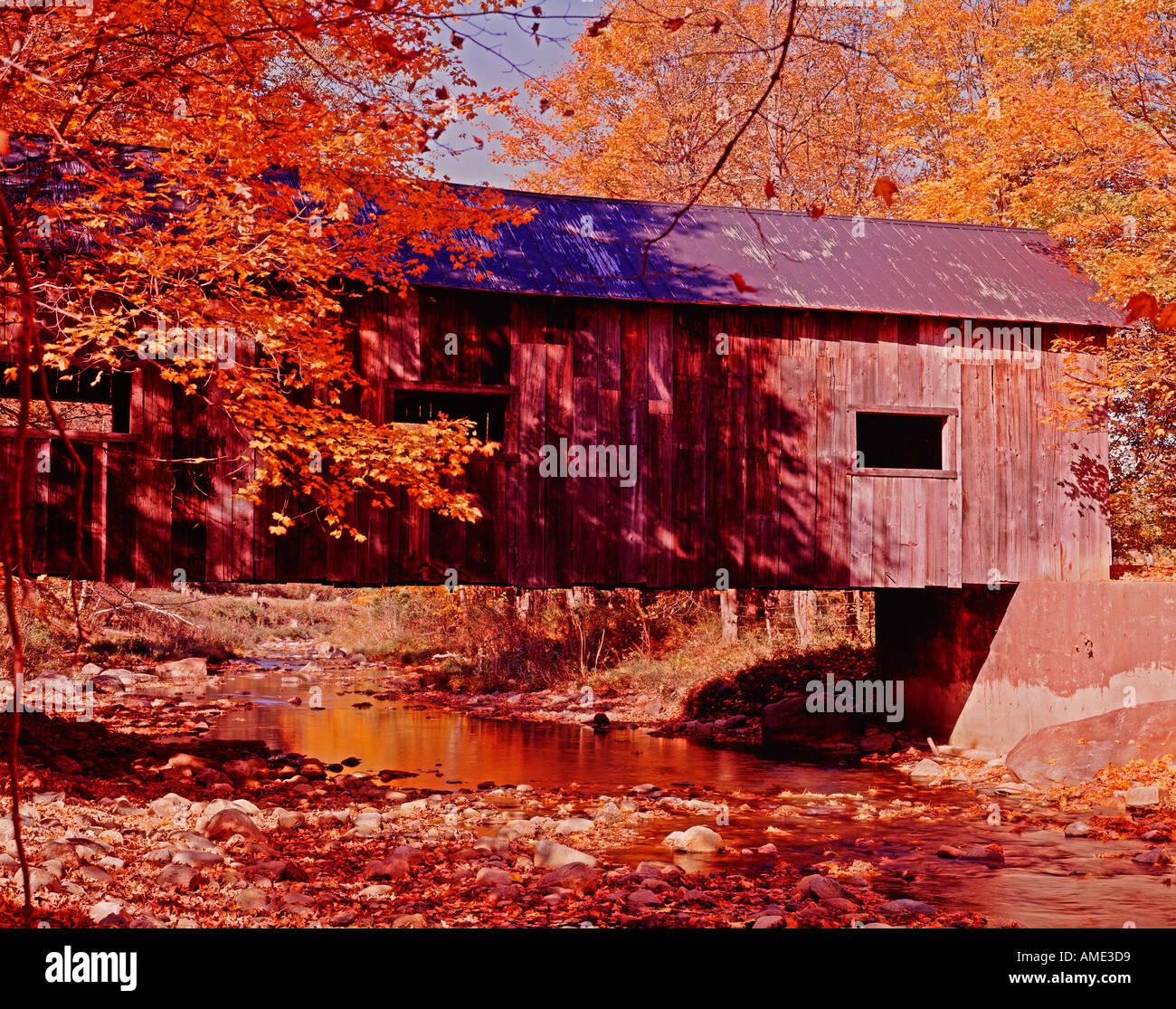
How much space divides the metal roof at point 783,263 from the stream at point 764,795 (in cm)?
542

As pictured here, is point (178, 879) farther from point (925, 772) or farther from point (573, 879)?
Result: point (925, 772)

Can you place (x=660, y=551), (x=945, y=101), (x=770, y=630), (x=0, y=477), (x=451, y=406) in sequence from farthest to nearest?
1. (x=945, y=101)
2. (x=770, y=630)
3. (x=451, y=406)
4. (x=660, y=551)
5. (x=0, y=477)

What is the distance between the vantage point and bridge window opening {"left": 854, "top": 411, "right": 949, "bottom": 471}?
1534cm

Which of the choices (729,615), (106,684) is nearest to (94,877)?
(106,684)

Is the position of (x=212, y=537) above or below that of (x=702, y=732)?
above

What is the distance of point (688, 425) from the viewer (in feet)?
40.7

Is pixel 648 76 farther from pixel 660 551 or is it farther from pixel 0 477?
pixel 0 477

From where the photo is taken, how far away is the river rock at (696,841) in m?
8.95

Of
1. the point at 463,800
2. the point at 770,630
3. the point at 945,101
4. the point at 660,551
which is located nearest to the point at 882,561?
the point at 660,551

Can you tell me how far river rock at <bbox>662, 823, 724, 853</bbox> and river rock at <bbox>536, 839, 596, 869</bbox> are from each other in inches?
43.5

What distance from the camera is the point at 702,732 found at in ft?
54.4

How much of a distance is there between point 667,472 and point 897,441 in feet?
18.5

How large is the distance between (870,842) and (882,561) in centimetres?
442

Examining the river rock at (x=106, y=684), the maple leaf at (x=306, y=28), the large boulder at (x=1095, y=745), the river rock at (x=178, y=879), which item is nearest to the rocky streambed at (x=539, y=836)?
the river rock at (x=178, y=879)
